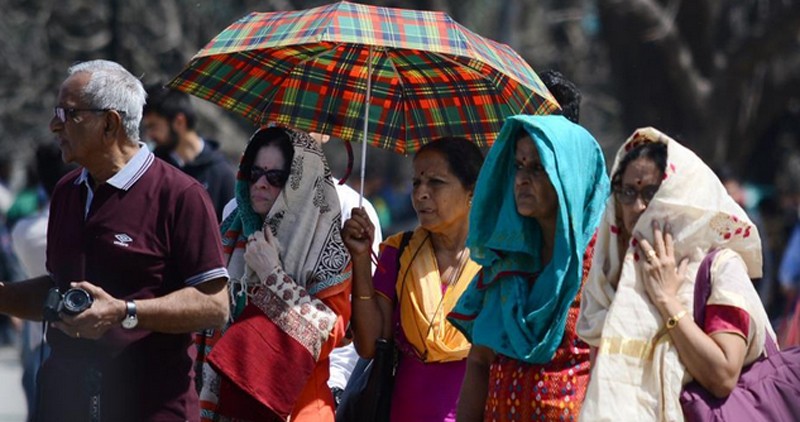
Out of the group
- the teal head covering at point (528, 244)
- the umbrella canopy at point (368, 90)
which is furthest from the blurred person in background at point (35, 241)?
the teal head covering at point (528, 244)

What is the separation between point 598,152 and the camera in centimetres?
481

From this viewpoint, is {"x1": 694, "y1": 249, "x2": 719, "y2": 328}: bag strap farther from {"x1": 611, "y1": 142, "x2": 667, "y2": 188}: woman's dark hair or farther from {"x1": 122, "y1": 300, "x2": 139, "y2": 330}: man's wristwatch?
{"x1": 122, "y1": 300, "x2": 139, "y2": 330}: man's wristwatch

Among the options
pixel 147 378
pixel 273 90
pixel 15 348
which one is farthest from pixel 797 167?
pixel 147 378

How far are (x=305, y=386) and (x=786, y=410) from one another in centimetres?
177

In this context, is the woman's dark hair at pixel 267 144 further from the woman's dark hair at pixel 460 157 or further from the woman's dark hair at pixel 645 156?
the woman's dark hair at pixel 645 156

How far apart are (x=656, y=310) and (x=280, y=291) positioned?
4.89 feet

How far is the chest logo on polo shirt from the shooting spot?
184 inches

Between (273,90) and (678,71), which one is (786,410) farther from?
(678,71)

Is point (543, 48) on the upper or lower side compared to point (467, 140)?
lower

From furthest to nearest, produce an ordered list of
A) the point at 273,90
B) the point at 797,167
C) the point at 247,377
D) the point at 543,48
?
the point at 543,48 → the point at 797,167 → the point at 273,90 → the point at 247,377

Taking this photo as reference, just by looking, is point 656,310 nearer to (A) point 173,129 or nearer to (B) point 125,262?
(B) point 125,262

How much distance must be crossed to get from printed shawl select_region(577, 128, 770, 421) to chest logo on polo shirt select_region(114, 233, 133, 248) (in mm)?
1426

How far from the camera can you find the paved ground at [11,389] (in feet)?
39.9

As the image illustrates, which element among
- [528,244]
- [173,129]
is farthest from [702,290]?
[173,129]
